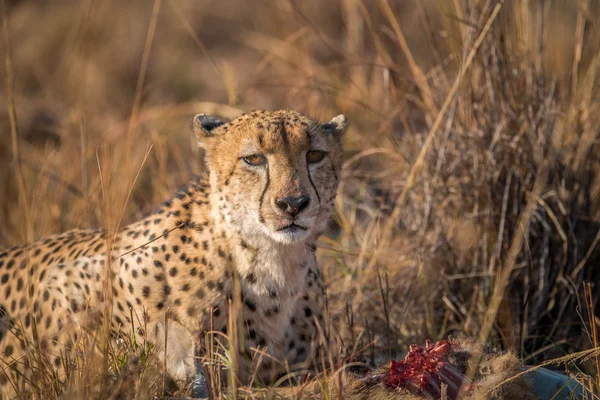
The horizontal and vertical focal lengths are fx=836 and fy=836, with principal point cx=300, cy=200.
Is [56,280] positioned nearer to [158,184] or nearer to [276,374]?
[276,374]

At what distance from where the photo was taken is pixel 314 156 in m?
2.72

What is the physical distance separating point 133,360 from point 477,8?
213cm

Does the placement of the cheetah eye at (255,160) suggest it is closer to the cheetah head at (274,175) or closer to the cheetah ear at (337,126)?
the cheetah head at (274,175)

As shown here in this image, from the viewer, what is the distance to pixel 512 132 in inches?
137

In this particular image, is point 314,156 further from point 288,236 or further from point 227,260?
point 227,260

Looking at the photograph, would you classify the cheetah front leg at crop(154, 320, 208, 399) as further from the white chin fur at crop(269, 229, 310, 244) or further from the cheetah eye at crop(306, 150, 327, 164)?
the cheetah eye at crop(306, 150, 327, 164)

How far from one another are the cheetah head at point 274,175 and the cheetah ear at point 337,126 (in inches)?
1.7

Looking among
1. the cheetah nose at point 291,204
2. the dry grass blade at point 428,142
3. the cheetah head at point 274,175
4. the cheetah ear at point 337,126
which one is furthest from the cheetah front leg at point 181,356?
the dry grass blade at point 428,142

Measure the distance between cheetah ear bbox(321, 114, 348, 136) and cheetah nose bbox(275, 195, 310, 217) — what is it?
0.40 m

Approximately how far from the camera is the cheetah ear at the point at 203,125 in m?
2.87

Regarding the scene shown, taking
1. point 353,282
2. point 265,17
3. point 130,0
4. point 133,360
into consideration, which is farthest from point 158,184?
point 130,0

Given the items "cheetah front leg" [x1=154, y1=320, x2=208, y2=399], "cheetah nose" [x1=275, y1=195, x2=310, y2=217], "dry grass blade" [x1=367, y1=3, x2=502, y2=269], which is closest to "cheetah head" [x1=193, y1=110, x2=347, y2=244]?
"cheetah nose" [x1=275, y1=195, x2=310, y2=217]

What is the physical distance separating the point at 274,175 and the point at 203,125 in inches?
17.5

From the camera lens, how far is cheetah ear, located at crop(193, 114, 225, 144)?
113 inches
